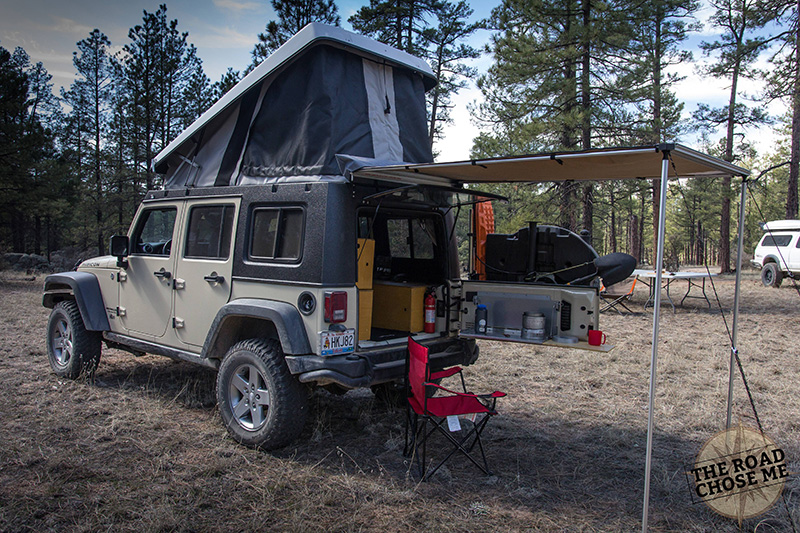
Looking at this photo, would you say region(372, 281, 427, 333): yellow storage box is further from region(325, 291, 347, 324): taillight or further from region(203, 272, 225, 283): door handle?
region(203, 272, 225, 283): door handle

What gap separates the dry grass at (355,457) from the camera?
3266 millimetres

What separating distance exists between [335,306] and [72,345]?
144 inches

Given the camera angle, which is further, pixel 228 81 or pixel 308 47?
pixel 228 81

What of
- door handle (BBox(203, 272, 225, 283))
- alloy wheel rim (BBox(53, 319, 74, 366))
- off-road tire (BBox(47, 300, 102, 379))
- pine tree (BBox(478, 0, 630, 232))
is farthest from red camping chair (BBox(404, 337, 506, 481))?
pine tree (BBox(478, 0, 630, 232))

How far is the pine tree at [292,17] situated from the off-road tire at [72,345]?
1267 centimetres

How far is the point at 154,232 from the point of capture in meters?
5.50

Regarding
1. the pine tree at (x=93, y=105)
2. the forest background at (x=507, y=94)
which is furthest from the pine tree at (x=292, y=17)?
the pine tree at (x=93, y=105)

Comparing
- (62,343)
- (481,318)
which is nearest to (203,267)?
(481,318)

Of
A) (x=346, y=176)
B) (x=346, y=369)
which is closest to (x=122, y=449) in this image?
(x=346, y=369)

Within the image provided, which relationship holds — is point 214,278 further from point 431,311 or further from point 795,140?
point 795,140

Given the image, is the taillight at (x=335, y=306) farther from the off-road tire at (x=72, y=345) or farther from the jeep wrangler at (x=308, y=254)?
the off-road tire at (x=72, y=345)

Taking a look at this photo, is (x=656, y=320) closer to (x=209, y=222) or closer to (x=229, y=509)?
(x=229, y=509)

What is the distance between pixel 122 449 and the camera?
4.16 metres

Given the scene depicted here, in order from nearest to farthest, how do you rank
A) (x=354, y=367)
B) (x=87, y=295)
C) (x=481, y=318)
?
(x=354, y=367) < (x=481, y=318) < (x=87, y=295)
